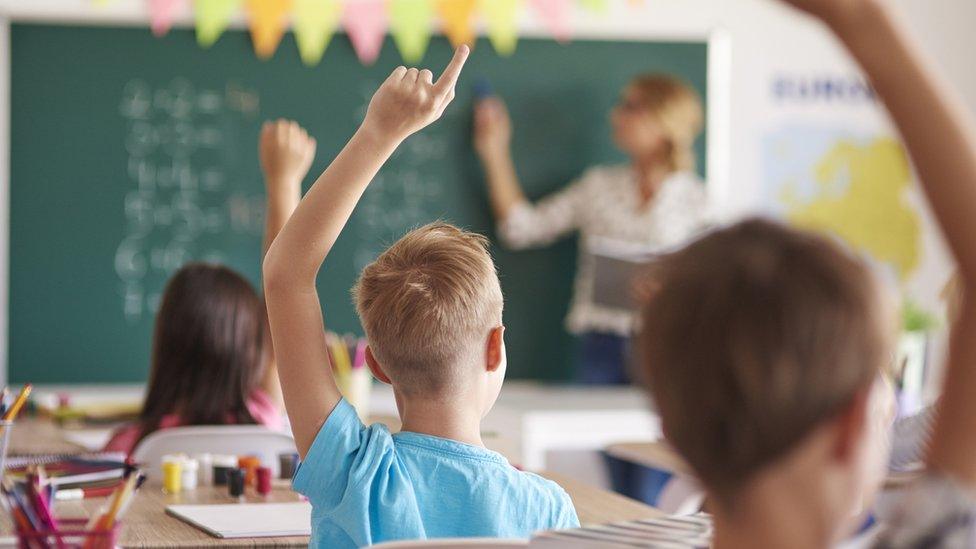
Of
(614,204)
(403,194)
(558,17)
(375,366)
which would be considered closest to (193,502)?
(375,366)

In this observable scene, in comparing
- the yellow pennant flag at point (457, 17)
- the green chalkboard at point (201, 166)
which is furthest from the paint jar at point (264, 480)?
the yellow pennant flag at point (457, 17)

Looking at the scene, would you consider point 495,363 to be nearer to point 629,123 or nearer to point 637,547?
point 637,547

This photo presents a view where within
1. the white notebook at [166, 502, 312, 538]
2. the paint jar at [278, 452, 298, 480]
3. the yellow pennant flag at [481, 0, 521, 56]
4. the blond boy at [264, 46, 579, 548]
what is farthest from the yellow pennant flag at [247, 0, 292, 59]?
the blond boy at [264, 46, 579, 548]

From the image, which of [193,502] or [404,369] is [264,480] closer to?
[193,502]

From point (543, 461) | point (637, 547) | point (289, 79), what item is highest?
point (289, 79)

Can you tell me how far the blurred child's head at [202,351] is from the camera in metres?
2.55

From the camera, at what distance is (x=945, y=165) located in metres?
0.74

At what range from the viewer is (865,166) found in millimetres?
5609

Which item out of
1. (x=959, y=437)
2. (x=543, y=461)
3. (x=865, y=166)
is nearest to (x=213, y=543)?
(x=959, y=437)

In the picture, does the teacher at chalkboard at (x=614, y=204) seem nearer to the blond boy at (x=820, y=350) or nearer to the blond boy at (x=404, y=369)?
the blond boy at (x=404, y=369)

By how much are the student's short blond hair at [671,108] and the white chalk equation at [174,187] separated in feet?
5.20

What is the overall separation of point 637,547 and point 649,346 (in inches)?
9.9

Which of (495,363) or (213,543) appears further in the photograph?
(213,543)

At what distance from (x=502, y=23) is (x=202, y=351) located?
2956 millimetres
